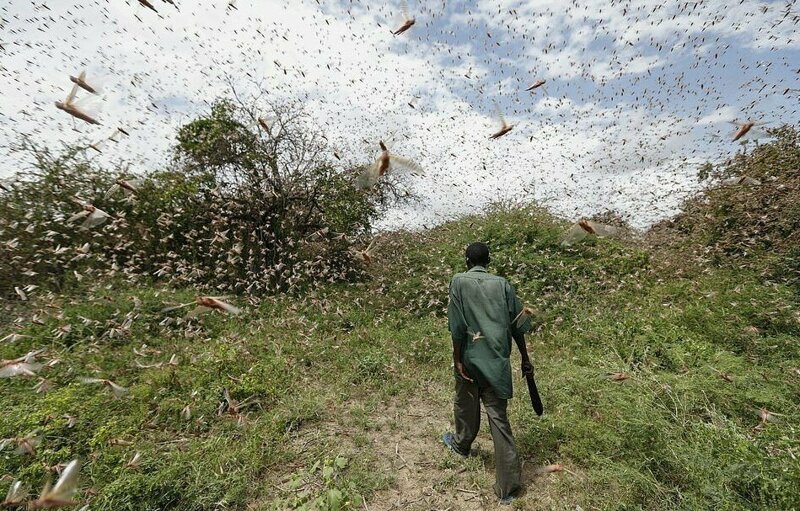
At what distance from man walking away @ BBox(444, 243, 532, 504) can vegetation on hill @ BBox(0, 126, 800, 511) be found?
A: 0.38 meters

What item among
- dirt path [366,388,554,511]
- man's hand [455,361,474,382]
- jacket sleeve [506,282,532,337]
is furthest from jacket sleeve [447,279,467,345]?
dirt path [366,388,554,511]

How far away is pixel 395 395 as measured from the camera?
5035 millimetres

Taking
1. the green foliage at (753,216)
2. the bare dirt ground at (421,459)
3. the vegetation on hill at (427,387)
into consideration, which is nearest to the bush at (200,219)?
the vegetation on hill at (427,387)

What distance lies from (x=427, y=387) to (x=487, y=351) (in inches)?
93.1

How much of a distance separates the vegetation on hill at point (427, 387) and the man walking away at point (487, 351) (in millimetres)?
384

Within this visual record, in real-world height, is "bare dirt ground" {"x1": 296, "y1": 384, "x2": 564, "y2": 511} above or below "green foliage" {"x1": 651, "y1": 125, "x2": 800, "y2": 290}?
below

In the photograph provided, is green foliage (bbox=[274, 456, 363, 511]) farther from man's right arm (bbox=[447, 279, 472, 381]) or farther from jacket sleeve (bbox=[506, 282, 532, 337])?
jacket sleeve (bbox=[506, 282, 532, 337])

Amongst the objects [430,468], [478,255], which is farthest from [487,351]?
[430,468]

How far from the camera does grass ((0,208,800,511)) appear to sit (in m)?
2.90

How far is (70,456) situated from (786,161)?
12.0 meters

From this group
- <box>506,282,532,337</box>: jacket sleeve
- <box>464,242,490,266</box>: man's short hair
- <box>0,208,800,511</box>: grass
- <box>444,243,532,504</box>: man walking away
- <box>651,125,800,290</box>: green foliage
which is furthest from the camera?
<box>651,125,800,290</box>: green foliage

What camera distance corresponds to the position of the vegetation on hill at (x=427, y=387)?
2.96 metres

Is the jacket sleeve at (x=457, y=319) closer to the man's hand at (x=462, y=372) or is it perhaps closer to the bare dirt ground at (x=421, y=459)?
the man's hand at (x=462, y=372)

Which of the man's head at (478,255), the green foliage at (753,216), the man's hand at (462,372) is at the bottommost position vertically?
the man's hand at (462,372)
